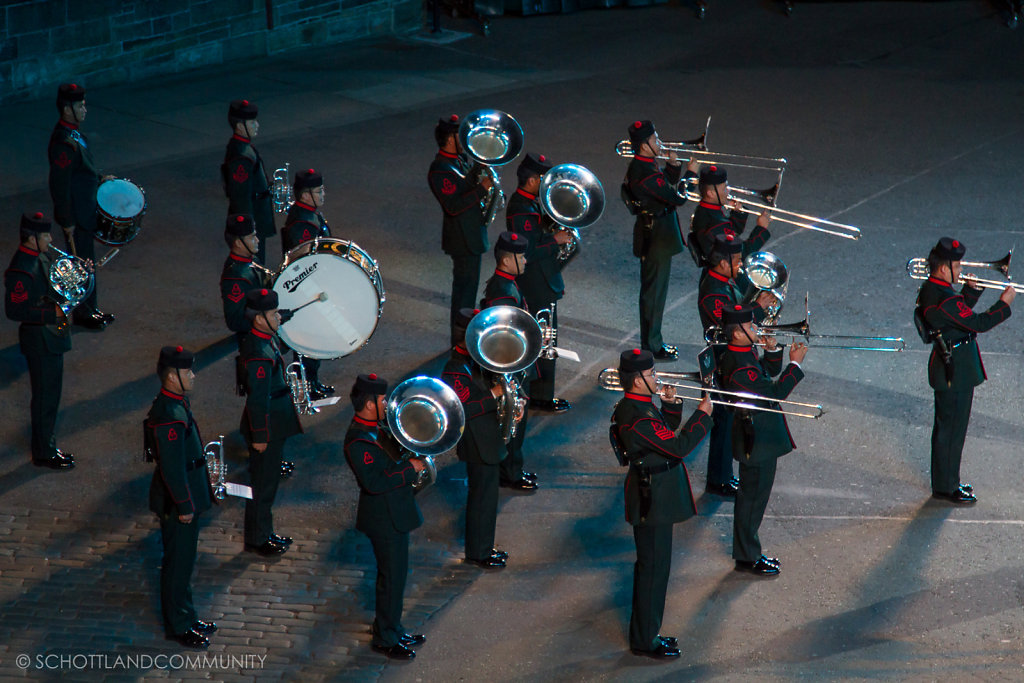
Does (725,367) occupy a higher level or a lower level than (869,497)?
higher

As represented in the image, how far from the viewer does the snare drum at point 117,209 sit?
12094 mm

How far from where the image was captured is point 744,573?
898 centimetres

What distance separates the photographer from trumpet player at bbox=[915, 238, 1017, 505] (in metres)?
9.41

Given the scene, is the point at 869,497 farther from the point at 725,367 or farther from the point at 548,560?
the point at 548,560

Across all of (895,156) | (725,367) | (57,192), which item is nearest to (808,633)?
(725,367)

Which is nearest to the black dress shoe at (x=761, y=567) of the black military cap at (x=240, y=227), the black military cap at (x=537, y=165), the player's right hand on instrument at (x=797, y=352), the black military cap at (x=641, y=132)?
the player's right hand on instrument at (x=797, y=352)

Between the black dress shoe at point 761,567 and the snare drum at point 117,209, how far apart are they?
6684 millimetres

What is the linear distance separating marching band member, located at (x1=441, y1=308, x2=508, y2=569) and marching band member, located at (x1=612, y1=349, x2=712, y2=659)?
1.05 meters

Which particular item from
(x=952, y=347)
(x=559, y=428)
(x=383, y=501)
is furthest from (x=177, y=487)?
(x=952, y=347)

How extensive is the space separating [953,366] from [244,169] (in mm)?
6806

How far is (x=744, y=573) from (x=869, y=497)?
5.01 feet

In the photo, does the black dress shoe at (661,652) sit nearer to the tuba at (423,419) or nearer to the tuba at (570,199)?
the tuba at (423,419)

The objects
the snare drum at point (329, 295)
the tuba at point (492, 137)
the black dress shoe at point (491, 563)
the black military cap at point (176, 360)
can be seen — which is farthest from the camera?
the tuba at point (492, 137)

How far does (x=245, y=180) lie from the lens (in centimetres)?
1242
